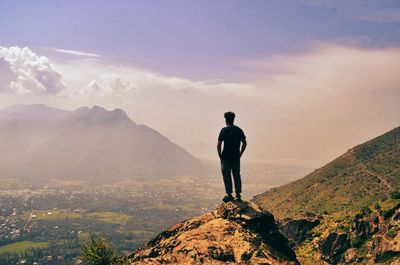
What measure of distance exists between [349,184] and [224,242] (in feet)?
454

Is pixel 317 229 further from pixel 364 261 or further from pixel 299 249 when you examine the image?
pixel 364 261

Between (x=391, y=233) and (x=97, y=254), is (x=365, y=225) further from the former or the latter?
(x=97, y=254)

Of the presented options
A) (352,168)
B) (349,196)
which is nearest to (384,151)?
(352,168)

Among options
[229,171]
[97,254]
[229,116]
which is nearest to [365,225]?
[229,171]

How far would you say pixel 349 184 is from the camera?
14712 cm

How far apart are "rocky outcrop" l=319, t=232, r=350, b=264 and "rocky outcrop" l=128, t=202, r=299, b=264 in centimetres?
5282

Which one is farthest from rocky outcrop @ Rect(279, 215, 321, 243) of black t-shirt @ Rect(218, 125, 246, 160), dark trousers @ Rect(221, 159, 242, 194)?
black t-shirt @ Rect(218, 125, 246, 160)

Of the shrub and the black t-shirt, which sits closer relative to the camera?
the black t-shirt

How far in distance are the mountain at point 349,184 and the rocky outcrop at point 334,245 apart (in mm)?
45484

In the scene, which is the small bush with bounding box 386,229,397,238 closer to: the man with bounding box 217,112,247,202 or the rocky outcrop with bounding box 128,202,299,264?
the rocky outcrop with bounding box 128,202,299,264

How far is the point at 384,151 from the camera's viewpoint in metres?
163

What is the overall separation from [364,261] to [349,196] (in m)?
73.3

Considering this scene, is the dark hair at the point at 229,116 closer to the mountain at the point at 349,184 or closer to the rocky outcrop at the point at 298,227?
the rocky outcrop at the point at 298,227

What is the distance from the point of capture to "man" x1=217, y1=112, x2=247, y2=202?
23.6 meters
